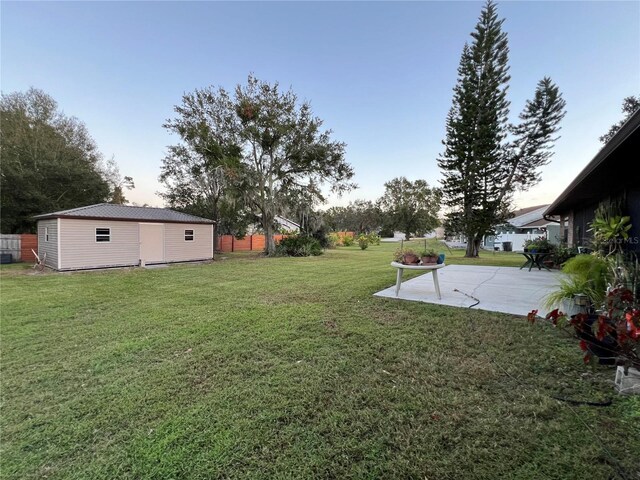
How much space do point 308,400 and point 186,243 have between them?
13.1 metres

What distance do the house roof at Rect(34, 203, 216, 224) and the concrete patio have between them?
11.0 metres

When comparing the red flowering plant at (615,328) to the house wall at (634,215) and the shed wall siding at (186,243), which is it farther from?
the shed wall siding at (186,243)

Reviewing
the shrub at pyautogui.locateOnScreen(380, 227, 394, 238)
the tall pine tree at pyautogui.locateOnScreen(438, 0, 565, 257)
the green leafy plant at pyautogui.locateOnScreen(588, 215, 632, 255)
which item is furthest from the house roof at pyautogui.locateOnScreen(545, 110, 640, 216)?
the shrub at pyautogui.locateOnScreen(380, 227, 394, 238)

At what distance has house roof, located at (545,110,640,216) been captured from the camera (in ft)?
8.02

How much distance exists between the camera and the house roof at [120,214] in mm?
10281

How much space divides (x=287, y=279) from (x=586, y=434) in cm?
650

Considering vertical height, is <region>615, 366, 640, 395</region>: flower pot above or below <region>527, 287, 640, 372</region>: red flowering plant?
below

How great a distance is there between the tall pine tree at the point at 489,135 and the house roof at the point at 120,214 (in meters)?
13.7

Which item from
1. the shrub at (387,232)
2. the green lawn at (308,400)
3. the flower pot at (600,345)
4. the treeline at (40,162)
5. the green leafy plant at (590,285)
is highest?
the treeline at (40,162)

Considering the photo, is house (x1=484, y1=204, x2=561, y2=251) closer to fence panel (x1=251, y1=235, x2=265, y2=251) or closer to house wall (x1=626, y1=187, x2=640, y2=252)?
house wall (x1=626, y1=187, x2=640, y2=252)

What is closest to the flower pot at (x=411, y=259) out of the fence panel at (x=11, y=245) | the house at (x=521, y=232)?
the fence panel at (x=11, y=245)

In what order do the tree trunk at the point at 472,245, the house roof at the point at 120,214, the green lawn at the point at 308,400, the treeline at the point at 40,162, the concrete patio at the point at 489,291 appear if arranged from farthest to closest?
1. the treeline at the point at 40,162
2. the tree trunk at the point at 472,245
3. the house roof at the point at 120,214
4. the concrete patio at the point at 489,291
5. the green lawn at the point at 308,400

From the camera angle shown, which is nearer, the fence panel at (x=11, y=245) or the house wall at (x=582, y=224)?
the house wall at (x=582, y=224)

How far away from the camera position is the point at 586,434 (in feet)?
5.54
